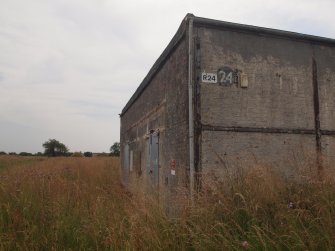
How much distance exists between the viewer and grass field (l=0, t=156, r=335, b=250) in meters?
3.31

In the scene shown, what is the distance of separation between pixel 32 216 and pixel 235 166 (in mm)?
3311

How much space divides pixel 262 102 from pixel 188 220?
3010 millimetres

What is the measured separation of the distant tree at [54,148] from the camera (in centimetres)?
7944

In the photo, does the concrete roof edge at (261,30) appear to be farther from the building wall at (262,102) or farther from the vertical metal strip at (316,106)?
the vertical metal strip at (316,106)

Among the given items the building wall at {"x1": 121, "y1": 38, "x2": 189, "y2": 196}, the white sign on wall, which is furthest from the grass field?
the white sign on wall

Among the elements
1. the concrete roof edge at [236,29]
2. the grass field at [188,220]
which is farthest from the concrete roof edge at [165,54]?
the grass field at [188,220]

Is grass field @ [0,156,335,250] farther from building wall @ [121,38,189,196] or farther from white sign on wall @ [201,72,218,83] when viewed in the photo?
white sign on wall @ [201,72,218,83]

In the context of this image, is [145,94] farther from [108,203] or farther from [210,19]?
[108,203]

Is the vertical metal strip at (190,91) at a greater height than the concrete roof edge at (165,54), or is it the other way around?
the concrete roof edge at (165,54)

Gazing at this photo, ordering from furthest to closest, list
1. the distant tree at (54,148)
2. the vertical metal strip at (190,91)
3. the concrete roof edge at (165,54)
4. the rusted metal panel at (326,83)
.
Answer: the distant tree at (54,148) → the rusted metal panel at (326,83) → the concrete roof edge at (165,54) → the vertical metal strip at (190,91)

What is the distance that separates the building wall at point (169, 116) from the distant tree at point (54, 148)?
74.8m

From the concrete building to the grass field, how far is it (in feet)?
3.09

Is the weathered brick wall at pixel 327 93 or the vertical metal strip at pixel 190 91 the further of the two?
the weathered brick wall at pixel 327 93

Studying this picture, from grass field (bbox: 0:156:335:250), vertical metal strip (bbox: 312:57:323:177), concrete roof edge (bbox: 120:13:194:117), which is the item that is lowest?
grass field (bbox: 0:156:335:250)
